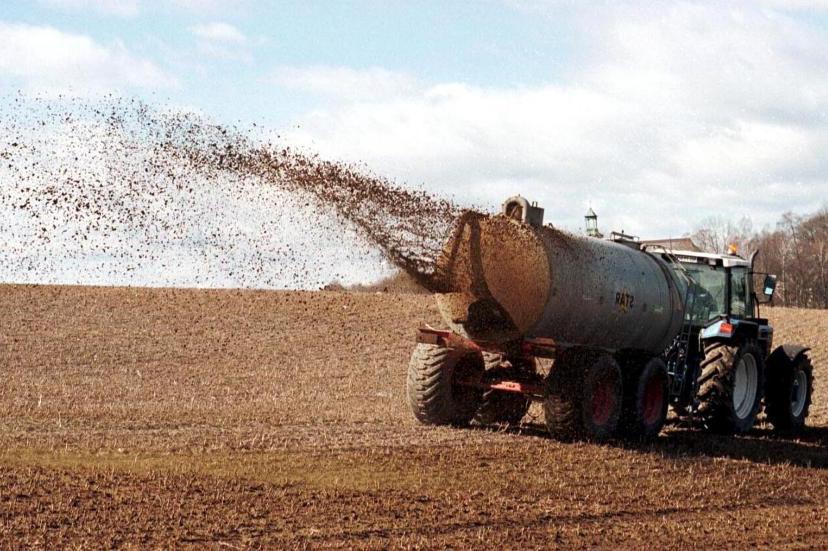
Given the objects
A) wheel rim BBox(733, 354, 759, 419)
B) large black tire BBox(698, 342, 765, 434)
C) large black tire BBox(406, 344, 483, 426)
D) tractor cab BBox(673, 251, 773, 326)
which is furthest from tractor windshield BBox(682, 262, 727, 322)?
large black tire BBox(406, 344, 483, 426)

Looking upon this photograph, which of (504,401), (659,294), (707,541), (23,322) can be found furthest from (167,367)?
(707,541)

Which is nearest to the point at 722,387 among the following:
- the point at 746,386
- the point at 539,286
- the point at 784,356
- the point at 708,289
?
the point at 746,386

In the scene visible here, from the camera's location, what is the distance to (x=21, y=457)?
1094 centimetres

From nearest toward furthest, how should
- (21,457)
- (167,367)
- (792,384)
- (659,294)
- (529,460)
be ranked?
1. (21,457)
2. (529,460)
3. (659,294)
4. (792,384)
5. (167,367)

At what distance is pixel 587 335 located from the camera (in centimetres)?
1384

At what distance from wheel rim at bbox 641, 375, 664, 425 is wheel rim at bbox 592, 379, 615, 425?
85 centimetres

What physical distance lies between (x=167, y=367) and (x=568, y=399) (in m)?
12.7

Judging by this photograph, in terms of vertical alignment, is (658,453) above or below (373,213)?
below

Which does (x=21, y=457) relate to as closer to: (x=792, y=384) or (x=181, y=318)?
(x=792, y=384)

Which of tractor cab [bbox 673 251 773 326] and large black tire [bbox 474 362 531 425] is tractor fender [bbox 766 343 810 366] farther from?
large black tire [bbox 474 362 531 425]

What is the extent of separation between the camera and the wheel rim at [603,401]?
14.0 meters

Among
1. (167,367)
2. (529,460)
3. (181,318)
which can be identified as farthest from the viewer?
(181,318)

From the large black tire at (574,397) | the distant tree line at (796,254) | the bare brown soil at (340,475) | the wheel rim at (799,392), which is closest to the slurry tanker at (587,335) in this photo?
the large black tire at (574,397)

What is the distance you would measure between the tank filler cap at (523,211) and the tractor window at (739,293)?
4625 millimetres
